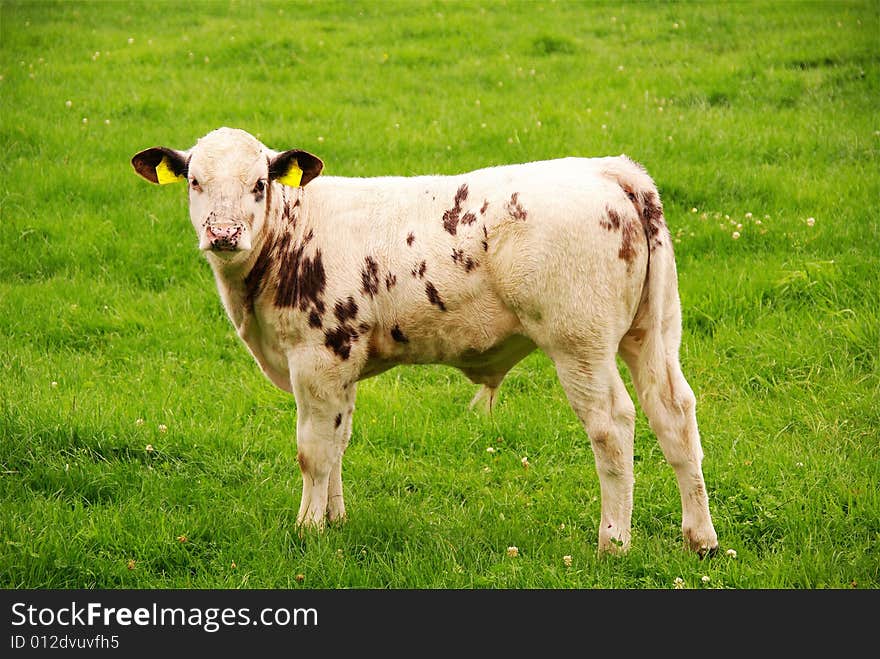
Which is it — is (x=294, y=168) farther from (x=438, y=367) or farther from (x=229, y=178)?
(x=438, y=367)

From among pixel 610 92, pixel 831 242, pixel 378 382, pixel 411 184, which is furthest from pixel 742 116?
pixel 411 184

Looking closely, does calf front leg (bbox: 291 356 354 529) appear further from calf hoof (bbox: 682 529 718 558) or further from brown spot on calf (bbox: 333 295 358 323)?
calf hoof (bbox: 682 529 718 558)

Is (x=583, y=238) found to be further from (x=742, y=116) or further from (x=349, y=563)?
(x=742, y=116)

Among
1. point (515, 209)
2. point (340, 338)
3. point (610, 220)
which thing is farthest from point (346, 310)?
point (610, 220)

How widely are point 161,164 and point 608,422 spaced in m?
3.06

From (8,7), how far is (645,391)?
15.5 meters

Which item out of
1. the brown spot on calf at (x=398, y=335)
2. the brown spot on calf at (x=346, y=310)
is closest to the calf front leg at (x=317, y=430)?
the brown spot on calf at (x=346, y=310)

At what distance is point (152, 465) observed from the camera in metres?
7.42

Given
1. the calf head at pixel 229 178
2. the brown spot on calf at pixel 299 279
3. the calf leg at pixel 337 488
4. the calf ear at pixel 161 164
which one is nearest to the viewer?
the calf head at pixel 229 178

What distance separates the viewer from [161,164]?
6.49 metres

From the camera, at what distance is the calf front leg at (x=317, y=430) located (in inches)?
248

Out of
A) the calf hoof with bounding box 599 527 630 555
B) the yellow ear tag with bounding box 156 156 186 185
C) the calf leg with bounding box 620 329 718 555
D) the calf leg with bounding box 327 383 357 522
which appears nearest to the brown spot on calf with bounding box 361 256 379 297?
the calf leg with bounding box 327 383 357 522

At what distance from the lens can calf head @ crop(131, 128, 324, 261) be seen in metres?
5.93

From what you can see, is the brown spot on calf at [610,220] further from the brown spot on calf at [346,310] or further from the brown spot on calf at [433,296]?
the brown spot on calf at [346,310]
